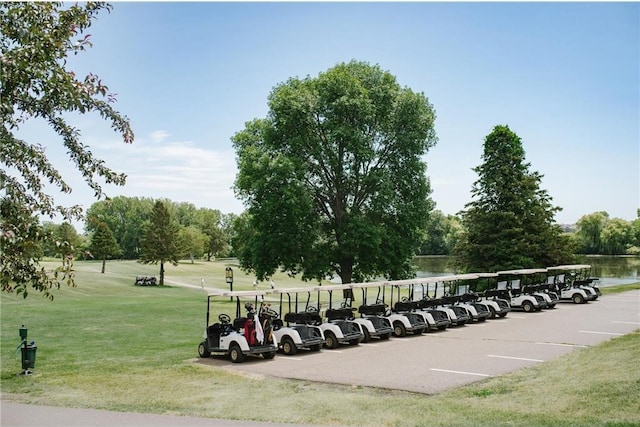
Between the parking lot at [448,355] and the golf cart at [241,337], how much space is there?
292 millimetres

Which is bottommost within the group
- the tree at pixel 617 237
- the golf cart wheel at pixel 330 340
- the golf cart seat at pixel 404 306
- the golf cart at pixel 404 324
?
the golf cart wheel at pixel 330 340

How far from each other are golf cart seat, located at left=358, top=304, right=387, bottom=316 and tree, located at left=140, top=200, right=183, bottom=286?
44391 mm

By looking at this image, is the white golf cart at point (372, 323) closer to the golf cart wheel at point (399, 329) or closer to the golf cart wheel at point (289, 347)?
the golf cart wheel at point (399, 329)

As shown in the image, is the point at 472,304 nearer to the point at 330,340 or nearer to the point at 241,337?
the point at 330,340

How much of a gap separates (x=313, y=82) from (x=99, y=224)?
98.5ft

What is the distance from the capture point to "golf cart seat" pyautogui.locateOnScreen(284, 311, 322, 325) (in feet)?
60.7

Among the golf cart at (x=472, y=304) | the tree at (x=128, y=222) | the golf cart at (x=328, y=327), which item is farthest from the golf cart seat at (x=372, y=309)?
the tree at (x=128, y=222)

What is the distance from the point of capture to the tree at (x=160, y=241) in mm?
62656

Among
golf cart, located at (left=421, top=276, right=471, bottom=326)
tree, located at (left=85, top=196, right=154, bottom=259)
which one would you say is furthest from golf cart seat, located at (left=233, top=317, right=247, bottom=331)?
tree, located at (left=85, top=196, right=154, bottom=259)

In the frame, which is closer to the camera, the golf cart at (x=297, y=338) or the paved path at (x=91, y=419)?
the paved path at (x=91, y=419)

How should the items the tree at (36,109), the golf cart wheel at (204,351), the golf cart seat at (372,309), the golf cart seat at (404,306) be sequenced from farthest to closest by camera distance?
1. the golf cart seat at (404,306)
2. the golf cart seat at (372,309)
3. the golf cart wheel at (204,351)
4. the tree at (36,109)

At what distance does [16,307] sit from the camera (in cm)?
3450

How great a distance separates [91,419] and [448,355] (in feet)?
32.6

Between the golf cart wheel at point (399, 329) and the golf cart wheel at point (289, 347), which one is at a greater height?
the golf cart wheel at point (399, 329)
